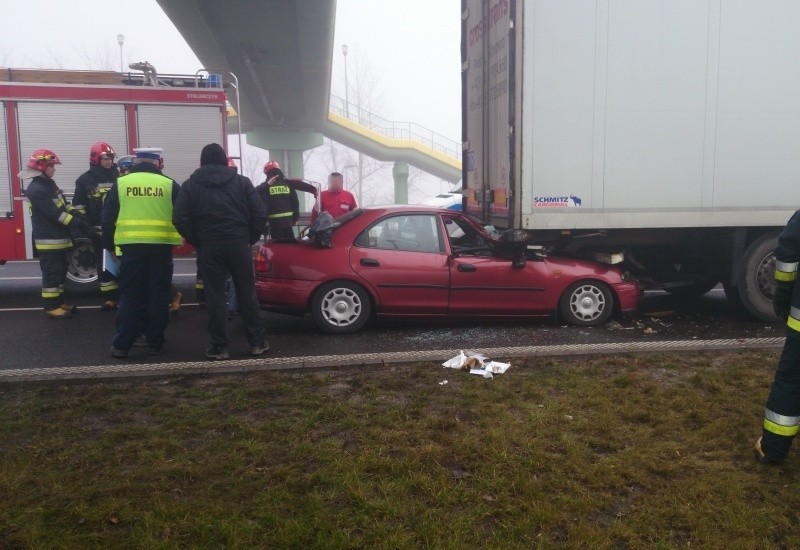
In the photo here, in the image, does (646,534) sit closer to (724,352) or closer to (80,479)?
(80,479)

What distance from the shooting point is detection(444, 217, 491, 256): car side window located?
7656 mm

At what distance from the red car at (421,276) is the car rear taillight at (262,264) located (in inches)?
0.4

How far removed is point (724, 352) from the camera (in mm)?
6250

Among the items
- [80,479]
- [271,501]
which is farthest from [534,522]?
[80,479]

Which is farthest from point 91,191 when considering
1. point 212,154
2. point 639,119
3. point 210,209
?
point 639,119

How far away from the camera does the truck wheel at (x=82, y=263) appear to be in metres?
10.1

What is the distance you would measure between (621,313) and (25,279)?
9652mm

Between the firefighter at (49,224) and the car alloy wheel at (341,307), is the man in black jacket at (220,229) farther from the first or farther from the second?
the firefighter at (49,224)

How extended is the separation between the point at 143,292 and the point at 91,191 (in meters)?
3.09

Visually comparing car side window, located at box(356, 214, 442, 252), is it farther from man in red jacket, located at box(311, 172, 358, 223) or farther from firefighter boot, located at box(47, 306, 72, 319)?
firefighter boot, located at box(47, 306, 72, 319)

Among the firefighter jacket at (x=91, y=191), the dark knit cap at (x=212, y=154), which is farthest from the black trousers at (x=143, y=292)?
the firefighter jacket at (x=91, y=191)

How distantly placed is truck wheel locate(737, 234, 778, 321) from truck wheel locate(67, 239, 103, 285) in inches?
327

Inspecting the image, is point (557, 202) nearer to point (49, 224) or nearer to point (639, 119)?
point (639, 119)

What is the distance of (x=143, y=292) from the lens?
6.54 m
